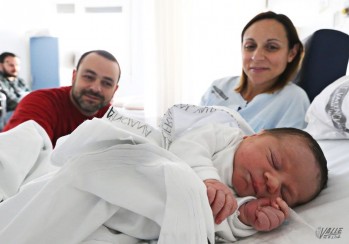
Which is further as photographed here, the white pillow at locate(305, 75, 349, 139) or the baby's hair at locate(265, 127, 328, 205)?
the white pillow at locate(305, 75, 349, 139)

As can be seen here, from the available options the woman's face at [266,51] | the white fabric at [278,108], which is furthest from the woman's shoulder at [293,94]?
the woman's face at [266,51]

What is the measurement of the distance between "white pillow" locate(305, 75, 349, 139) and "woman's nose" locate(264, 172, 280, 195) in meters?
0.47

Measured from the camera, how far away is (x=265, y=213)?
26.8 inches

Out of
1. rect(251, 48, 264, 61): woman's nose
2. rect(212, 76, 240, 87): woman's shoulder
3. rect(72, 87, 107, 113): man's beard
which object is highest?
rect(251, 48, 264, 61): woman's nose

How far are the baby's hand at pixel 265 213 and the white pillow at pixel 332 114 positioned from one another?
52cm

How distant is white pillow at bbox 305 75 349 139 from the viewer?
1.10m

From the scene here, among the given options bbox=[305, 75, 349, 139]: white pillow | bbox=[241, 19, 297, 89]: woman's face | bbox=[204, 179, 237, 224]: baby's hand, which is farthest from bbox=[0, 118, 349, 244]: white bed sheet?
bbox=[241, 19, 297, 89]: woman's face

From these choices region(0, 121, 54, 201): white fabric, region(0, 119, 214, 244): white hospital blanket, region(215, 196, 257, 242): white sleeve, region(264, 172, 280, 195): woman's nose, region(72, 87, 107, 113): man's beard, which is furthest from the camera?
region(72, 87, 107, 113): man's beard

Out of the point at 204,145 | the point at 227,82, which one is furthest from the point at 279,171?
the point at 227,82

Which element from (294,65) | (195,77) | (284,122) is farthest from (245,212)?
(195,77)

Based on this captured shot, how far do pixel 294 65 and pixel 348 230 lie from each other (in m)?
1.15

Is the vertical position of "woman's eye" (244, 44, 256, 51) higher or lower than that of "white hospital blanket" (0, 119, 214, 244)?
higher

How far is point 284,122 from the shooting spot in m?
1.50

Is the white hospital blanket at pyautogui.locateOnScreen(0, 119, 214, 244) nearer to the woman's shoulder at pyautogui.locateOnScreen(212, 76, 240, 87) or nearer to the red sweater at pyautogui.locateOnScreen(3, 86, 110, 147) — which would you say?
the red sweater at pyautogui.locateOnScreen(3, 86, 110, 147)
